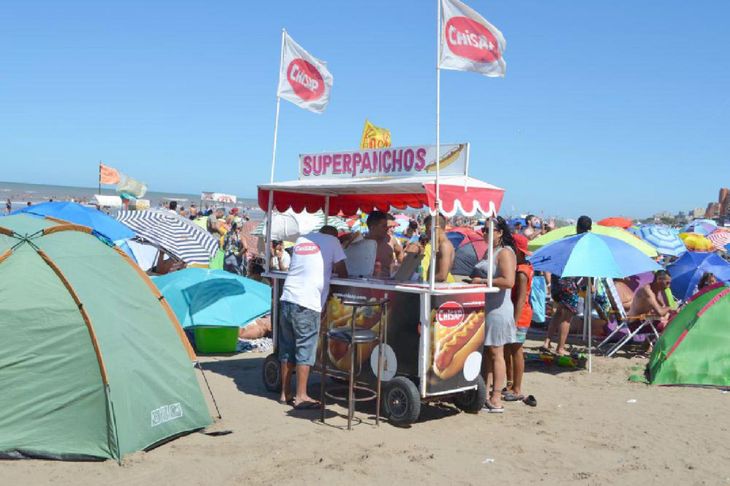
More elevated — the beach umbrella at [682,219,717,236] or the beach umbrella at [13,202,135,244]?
the beach umbrella at [682,219,717,236]

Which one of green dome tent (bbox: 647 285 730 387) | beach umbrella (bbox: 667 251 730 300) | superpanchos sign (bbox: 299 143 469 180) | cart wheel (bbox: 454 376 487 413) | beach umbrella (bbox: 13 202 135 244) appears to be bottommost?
cart wheel (bbox: 454 376 487 413)

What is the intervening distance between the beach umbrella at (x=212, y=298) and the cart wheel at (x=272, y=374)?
1.62m

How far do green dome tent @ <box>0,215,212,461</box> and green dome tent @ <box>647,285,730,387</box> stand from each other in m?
5.70

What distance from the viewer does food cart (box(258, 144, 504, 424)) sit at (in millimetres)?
6309

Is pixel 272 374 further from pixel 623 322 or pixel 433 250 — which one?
pixel 623 322

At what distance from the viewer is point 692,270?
1224 cm

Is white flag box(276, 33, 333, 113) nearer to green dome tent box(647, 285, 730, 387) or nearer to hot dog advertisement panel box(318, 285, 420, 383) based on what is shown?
hot dog advertisement panel box(318, 285, 420, 383)

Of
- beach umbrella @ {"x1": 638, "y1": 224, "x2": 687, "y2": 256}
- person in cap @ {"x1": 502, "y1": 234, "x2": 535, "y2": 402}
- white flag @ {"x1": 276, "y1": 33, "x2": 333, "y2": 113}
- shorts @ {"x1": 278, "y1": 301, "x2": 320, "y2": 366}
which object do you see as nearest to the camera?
shorts @ {"x1": 278, "y1": 301, "x2": 320, "y2": 366}

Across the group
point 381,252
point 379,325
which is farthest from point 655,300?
point 379,325

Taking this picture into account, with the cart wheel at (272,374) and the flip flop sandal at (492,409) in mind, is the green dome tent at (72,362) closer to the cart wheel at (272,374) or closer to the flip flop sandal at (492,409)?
the cart wheel at (272,374)

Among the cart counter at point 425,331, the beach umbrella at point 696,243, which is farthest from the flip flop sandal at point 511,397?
the beach umbrella at point 696,243

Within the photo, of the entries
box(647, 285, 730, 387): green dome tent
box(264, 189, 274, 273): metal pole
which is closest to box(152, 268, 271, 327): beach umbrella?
box(264, 189, 274, 273): metal pole

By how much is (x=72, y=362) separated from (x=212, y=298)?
3.94 m

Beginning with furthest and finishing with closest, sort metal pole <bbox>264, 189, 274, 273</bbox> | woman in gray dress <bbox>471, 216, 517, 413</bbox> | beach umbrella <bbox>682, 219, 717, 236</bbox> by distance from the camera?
beach umbrella <bbox>682, 219, 717, 236</bbox>, metal pole <bbox>264, 189, 274, 273</bbox>, woman in gray dress <bbox>471, 216, 517, 413</bbox>
